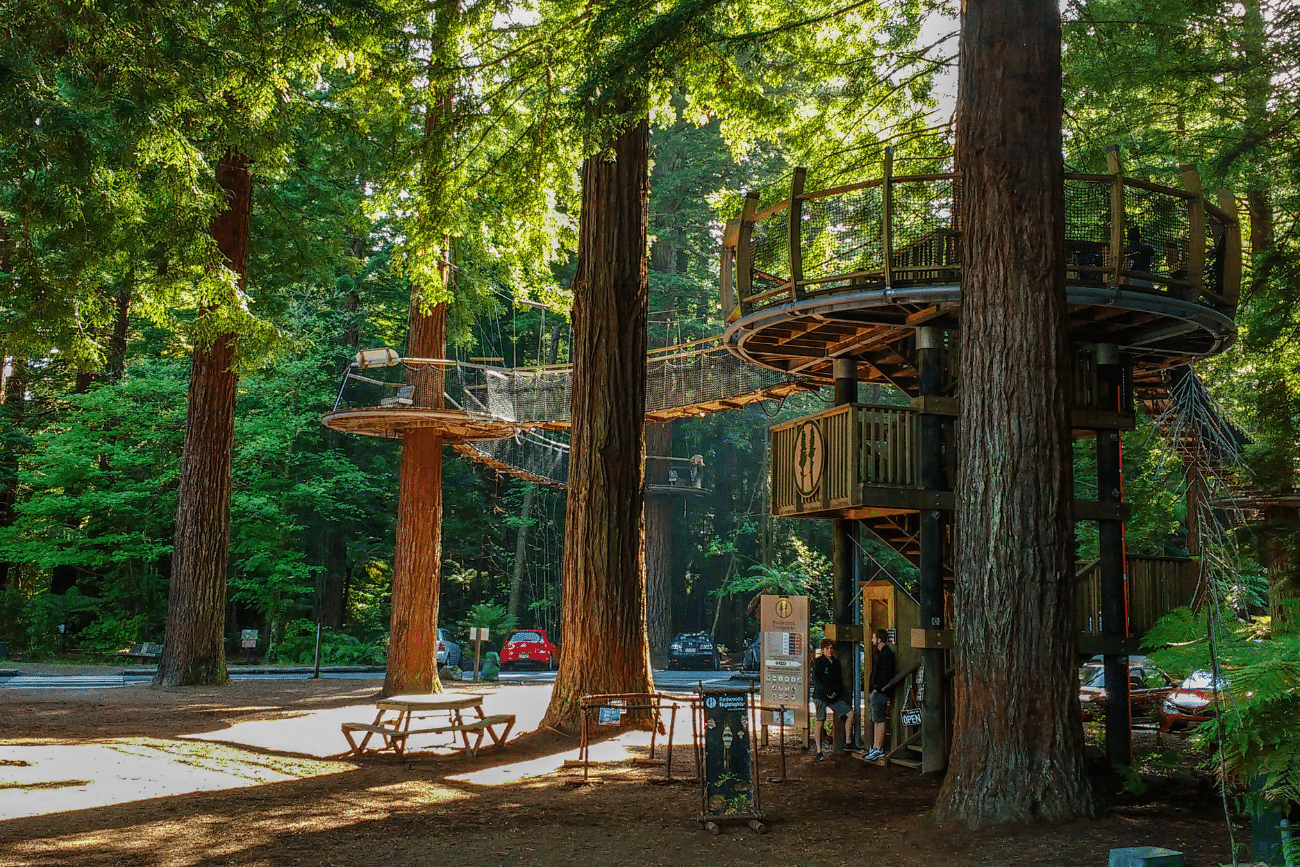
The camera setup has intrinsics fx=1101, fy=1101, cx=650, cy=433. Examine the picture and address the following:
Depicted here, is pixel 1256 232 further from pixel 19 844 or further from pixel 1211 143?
pixel 19 844

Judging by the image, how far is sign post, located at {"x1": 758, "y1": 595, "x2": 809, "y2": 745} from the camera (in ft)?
43.8

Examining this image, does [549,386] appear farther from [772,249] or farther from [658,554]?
[658,554]

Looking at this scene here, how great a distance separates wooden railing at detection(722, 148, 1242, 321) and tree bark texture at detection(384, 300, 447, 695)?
7611mm

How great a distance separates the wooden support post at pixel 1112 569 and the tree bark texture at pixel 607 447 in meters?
5.48

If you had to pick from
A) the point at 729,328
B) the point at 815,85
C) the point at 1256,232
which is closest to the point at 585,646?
the point at 729,328

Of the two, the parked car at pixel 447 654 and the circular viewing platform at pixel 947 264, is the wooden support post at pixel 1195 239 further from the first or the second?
the parked car at pixel 447 654

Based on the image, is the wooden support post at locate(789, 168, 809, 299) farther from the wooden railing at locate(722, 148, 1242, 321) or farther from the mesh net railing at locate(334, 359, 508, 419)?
the mesh net railing at locate(334, 359, 508, 419)

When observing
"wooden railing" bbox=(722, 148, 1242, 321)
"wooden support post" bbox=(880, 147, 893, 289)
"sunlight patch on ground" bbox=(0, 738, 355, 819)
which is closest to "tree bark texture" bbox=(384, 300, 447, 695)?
"sunlight patch on ground" bbox=(0, 738, 355, 819)

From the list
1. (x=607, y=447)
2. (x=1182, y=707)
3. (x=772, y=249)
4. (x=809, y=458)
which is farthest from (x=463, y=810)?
(x=1182, y=707)

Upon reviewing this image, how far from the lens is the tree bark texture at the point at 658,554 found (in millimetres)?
33938

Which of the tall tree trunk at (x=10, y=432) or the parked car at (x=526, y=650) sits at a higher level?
the tall tree trunk at (x=10, y=432)

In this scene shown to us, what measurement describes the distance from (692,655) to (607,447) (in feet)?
67.5

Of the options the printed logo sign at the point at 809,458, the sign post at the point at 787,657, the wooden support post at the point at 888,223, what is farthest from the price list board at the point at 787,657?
the wooden support post at the point at 888,223

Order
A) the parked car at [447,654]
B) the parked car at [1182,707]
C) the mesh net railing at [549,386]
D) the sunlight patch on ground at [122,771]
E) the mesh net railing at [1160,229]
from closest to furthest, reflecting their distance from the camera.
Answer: the sunlight patch on ground at [122,771] < the mesh net railing at [1160,229] < the parked car at [1182,707] < the mesh net railing at [549,386] < the parked car at [447,654]
